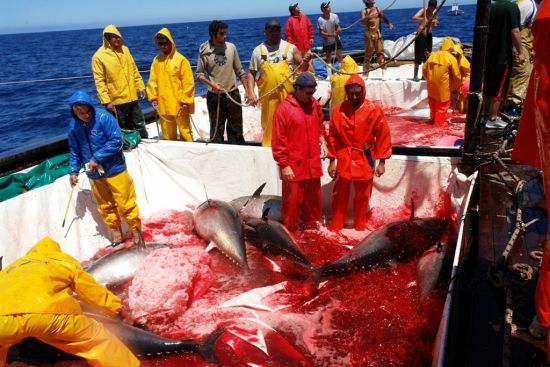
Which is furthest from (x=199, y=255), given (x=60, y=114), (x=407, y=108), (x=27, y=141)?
(x=60, y=114)

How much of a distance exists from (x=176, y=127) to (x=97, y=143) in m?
2.36

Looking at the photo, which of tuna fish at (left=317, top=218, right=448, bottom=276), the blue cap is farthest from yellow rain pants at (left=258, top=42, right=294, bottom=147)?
tuna fish at (left=317, top=218, right=448, bottom=276)

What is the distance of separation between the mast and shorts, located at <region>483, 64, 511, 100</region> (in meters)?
2.39

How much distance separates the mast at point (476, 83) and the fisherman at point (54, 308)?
161 inches

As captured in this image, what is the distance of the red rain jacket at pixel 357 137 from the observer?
4.88 meters

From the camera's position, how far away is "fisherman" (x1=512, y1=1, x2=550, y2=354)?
73.0 inches

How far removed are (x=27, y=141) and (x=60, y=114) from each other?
144 inches

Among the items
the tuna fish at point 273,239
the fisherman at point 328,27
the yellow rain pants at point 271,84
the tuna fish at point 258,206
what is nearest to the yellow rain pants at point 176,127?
the yellow rain pants at point 271,84

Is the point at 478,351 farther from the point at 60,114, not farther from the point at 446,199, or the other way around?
the point at 60,114

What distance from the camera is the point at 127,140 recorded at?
6430 millimetres

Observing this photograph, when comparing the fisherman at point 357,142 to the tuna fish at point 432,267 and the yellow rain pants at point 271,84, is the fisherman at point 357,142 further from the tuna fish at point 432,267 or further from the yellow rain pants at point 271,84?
the yellow rain pants at point 271,84

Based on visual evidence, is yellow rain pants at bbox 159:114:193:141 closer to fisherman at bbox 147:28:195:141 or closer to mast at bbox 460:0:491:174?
fisherman at bbox 147:28:195:141

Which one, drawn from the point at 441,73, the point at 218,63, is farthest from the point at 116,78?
the point at 441,73

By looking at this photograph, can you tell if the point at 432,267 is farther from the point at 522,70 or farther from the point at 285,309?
the point at 522,70
